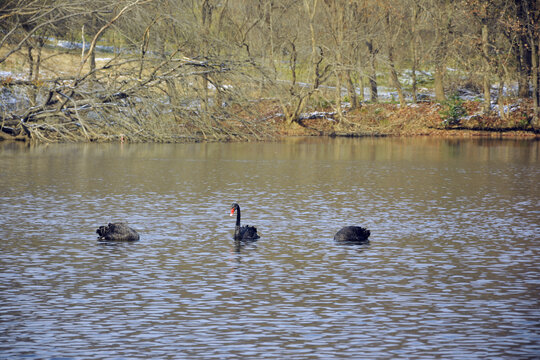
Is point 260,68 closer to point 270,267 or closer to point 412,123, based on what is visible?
point 412,123

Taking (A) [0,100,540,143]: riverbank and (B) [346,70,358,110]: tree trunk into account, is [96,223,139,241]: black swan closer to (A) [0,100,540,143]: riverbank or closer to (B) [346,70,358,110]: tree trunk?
(A) [0,100,540,143]: riverbank

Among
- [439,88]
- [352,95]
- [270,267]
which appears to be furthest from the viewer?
[439,88]

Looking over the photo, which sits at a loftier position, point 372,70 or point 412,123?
point 372,70

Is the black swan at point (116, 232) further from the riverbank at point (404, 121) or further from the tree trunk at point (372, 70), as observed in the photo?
the tree trunk at point (372, 70)

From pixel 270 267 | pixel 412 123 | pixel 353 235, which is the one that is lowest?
pixel 270 267

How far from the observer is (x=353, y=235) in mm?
17453

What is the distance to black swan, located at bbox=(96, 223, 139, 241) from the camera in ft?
57.3

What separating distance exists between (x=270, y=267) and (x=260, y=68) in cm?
2679

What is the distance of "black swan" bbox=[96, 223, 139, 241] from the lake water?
24 cm

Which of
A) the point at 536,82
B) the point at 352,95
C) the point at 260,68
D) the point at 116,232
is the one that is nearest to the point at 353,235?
the point at 116,232

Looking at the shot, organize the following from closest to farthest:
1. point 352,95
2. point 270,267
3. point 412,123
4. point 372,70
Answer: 1. point 270,267
2. point 372,70
3. point 412,123
4. point 352,95

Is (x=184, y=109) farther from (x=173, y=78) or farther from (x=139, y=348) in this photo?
(x=139, y=348)

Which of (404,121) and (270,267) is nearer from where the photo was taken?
(270,267)

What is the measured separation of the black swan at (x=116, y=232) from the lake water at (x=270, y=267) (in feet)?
0.78
